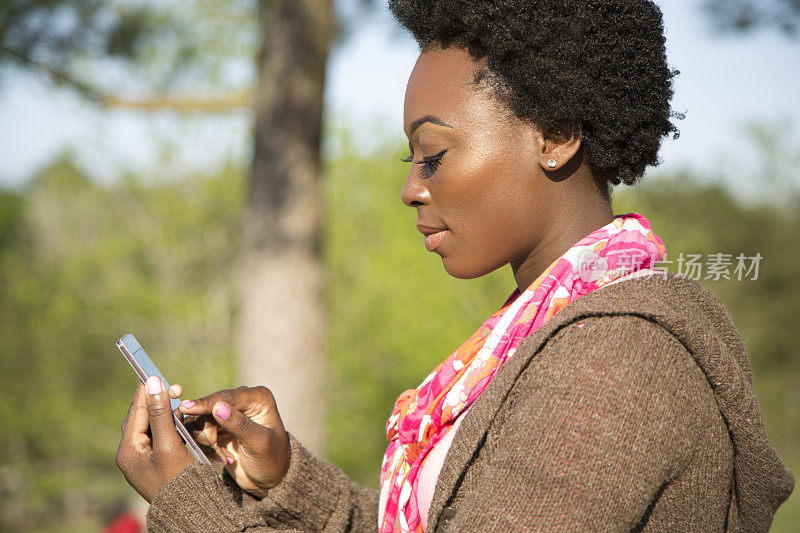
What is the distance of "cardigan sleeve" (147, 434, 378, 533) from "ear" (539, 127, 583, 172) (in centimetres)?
92

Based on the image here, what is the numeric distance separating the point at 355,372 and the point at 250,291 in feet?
41.5

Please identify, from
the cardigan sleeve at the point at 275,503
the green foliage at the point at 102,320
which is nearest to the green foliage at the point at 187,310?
the green foliage at the point at 102,320

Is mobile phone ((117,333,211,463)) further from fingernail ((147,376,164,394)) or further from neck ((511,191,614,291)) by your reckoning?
neck ((511,191,614,291))

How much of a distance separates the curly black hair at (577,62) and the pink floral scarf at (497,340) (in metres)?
0.21

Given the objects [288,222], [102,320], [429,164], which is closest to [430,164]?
[429,164]

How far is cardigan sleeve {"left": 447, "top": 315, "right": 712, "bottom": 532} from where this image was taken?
1.20 meters

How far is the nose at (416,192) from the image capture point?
1668 millimetres

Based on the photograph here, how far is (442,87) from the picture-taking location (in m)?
1.65

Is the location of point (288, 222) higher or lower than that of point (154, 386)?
higher

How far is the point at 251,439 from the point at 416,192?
68 cm

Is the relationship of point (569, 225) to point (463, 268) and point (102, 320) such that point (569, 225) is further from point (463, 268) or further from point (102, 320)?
point (102, 320)

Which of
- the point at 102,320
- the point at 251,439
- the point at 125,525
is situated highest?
the point at 102,320

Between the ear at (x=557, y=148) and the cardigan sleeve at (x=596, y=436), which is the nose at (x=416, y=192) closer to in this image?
the ear at (x=557, y=148)

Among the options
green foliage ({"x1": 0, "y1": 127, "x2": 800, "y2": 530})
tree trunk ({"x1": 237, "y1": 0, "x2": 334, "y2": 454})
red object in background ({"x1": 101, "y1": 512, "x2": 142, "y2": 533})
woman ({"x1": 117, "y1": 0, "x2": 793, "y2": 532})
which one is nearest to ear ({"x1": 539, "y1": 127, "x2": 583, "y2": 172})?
woman ({"x1": 117, "y1": 0, "x2": 793, "y2": 532})
